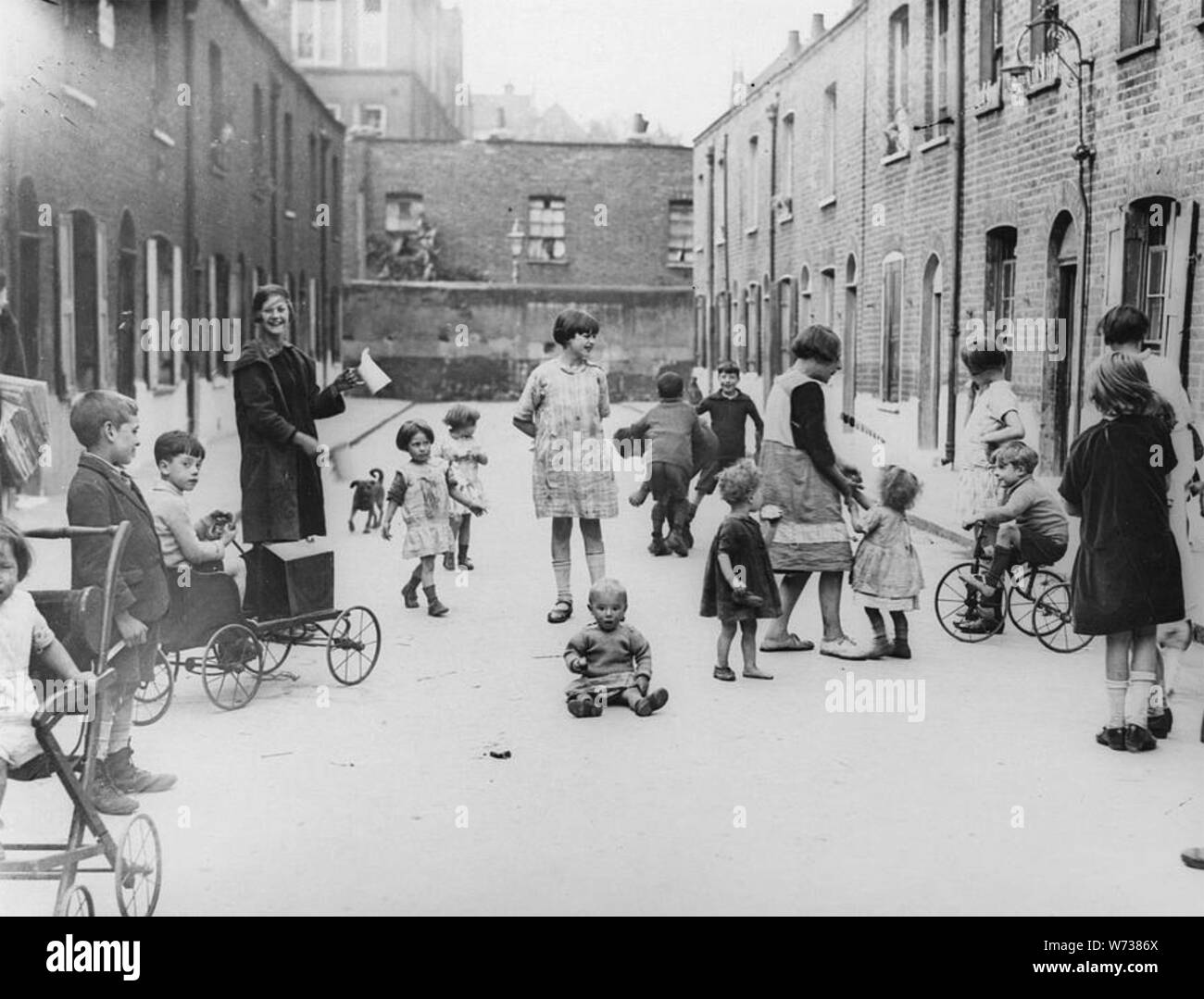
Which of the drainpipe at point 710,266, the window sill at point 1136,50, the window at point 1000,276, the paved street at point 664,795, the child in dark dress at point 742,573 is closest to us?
the paved street at point 664,795

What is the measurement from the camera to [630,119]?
21.1 feet

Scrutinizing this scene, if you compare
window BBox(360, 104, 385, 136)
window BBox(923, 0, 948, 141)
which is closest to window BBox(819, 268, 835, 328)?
window BBox(923, 0, 948, 141)

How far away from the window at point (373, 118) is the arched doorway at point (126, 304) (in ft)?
7.76

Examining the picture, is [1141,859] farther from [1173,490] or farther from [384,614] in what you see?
[384,614]

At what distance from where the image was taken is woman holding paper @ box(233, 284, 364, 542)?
21.1ft

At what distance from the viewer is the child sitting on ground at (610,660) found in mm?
6246

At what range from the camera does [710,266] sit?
10.8 metres

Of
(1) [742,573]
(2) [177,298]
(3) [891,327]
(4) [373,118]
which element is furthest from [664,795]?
(2) [177,298]

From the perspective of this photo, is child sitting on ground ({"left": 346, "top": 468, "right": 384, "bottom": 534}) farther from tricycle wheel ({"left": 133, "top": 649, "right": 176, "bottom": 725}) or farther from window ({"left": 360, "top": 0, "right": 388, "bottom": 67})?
window ({"left": 360, "top": 0, "right": 388, "bottom": 67})

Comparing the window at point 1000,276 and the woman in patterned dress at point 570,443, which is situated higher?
the window at point 1000,276

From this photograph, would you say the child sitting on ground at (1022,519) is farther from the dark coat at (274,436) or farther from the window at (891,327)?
the dark coat at (274,436)

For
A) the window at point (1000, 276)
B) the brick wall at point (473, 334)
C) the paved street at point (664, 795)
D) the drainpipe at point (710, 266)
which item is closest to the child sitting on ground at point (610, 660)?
the paved street at point (664, 795)

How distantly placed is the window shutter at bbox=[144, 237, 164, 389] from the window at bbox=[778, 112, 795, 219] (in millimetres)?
4079

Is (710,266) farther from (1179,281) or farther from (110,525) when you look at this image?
(110,525)
